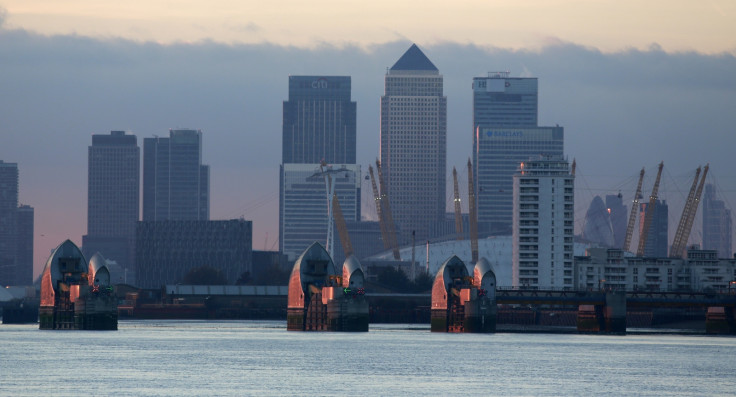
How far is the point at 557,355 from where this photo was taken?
182 m

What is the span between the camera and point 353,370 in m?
150

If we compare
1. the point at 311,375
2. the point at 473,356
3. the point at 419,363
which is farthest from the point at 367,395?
the point at 473,356

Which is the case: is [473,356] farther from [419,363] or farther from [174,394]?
[174,394]

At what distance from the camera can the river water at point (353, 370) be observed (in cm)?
12962

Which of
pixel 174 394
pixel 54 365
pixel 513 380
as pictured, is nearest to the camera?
pixel 174 394

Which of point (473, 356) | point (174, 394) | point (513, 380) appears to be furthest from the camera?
point (473, 356)

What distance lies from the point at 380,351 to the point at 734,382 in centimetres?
5084

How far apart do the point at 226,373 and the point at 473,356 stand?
38.6 metres

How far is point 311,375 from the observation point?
473 feet

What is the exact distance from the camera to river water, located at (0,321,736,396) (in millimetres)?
129625

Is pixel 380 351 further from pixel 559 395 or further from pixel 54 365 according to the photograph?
pixel 559 395

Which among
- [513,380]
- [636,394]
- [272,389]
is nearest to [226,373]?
[272,389]

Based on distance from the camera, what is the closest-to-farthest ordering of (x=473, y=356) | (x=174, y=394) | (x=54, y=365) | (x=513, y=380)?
(x=174, y=394) → (x=513, y=380) → (x=54, y=365) → (x=473, y=356)

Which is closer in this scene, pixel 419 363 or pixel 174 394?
pixel 174 394
